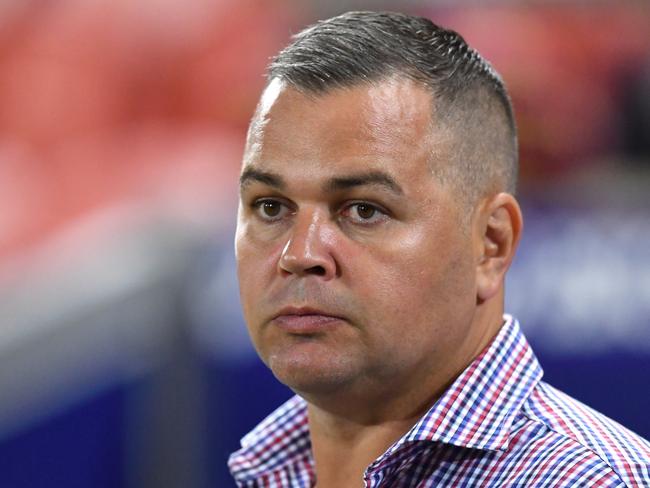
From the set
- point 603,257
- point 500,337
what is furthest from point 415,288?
point 603,257

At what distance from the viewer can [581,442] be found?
1672 mm

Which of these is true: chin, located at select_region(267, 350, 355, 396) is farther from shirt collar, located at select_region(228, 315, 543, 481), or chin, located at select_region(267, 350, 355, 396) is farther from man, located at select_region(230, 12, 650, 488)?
shirt collar, located at select_region(228, 315, 543, 481)

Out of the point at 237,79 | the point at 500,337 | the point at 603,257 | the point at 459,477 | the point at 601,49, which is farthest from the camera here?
the point at 237,79

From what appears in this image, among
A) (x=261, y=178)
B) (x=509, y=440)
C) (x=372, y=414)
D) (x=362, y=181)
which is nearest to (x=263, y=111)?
(x=261, y=178)

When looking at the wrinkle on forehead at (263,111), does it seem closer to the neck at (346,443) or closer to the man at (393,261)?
the man at (393,261)

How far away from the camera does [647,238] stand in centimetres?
345

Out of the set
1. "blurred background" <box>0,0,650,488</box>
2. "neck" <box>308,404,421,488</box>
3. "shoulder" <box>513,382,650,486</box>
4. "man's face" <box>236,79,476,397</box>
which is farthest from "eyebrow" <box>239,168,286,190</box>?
"blurred background" <box>0,0,650,488</box>

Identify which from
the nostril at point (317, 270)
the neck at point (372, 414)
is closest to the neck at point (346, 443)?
the neck at point (372, 414)

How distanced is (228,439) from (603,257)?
115 cm

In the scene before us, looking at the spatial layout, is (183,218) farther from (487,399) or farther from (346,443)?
(487,399)

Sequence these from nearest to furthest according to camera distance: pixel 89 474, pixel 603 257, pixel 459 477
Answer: pixel 459 477 → pixel 603 257 → pixel 89 474

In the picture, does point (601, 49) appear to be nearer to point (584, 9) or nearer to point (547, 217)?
point (584, 9)

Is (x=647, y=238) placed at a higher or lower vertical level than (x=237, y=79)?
lower

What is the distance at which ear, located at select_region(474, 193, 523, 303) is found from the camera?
6.26 ft
